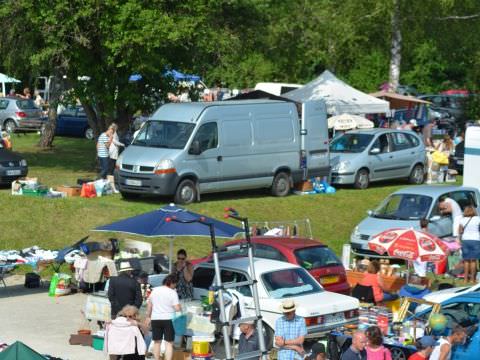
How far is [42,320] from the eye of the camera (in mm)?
17688

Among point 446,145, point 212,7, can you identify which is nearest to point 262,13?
point 212,7

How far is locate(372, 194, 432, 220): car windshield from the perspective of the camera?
23484 millimetres

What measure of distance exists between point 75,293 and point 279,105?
8.77 metres

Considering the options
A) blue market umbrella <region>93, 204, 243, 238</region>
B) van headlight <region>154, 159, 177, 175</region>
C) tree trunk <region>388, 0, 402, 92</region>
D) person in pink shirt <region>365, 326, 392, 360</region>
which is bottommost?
person in pink shirt <region>365, 326, 392, 360</region>

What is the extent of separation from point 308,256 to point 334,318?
251 cm

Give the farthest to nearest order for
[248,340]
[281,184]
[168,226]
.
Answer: [281,184] < [168,226] < [248,340]

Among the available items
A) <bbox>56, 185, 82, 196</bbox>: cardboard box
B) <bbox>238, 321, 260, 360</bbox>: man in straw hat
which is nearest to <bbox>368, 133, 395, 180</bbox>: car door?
<bbox>56, 185, 82, 196</bbox>: cardboard box

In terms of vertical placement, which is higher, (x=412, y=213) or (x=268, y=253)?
(x=412, y=213)

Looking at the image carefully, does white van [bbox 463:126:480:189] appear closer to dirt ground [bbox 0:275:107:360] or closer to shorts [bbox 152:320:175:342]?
dirt ground [bbox 0:275:107:360]

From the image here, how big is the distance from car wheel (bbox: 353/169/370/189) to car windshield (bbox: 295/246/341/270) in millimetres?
10709

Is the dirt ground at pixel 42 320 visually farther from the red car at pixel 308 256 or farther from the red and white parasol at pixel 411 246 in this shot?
the red and white parasol at pixel 411 246

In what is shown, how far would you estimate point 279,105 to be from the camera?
87.3 feet

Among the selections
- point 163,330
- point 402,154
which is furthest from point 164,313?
point 402,154

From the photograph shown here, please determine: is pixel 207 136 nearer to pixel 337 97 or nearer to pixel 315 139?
pixel 315 139
